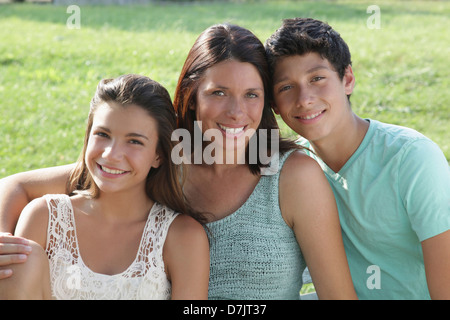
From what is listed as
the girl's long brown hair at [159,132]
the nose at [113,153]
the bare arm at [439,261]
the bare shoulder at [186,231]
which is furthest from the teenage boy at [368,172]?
the nose at [113,153]

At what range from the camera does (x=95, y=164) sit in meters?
2.58

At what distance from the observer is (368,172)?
281 cm

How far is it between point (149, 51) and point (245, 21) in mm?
2968

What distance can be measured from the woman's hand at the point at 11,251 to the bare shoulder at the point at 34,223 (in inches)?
4.6

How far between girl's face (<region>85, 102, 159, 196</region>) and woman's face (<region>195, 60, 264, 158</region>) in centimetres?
30

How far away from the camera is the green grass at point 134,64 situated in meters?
5.95

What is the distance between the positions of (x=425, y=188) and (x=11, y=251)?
5.88ft

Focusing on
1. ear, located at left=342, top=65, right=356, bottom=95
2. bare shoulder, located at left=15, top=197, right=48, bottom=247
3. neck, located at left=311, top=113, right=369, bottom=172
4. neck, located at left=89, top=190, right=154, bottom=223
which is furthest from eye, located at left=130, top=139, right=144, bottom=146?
ear, located at left=342, top=65, right=356, bottom=95

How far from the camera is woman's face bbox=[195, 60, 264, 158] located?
2.66 metres

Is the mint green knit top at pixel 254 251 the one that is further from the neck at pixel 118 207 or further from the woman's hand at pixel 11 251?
the woman's hand at pixel 11 251

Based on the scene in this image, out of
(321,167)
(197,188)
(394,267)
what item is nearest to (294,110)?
(321,167)

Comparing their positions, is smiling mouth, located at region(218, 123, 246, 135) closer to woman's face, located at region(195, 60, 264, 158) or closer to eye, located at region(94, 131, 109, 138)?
woman's face, located at region(195, 60, 264, 158)

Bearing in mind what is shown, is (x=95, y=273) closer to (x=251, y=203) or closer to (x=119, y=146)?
(x=119, y=146)
